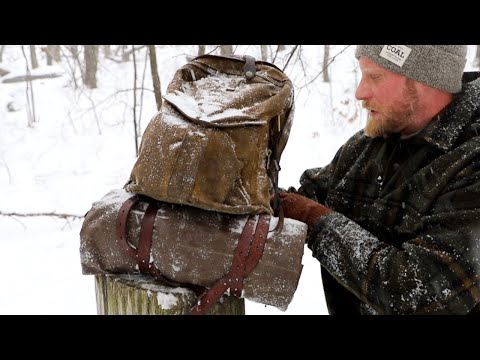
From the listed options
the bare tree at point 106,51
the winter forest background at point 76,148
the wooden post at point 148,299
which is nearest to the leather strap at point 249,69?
the wooden post at point 148,299

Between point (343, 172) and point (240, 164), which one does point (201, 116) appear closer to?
point (240, 164)

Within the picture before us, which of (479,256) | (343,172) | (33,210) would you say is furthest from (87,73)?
(479,256)

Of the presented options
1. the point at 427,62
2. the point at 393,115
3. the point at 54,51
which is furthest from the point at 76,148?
the point at 427,62

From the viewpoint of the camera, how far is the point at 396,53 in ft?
6.38

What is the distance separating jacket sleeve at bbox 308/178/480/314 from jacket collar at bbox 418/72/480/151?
228mm

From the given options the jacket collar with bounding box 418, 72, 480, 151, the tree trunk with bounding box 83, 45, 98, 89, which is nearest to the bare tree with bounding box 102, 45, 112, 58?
the tree trunk with bounding box 83, 45, 98, 89

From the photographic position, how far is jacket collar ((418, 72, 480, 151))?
1891 millimetres

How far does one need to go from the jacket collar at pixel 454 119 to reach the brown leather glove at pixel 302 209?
522 mm

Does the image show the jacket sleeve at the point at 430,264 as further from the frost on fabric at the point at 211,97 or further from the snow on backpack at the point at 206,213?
the frost on fabric at the point at 211,97

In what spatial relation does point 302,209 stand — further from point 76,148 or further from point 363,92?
point 76,148

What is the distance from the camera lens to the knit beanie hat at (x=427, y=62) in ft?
6.34

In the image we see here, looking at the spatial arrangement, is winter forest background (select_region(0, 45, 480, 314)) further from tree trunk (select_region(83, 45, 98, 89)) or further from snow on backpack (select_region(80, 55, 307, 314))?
snow on backpack (select_region(80, 55, 307, 314))

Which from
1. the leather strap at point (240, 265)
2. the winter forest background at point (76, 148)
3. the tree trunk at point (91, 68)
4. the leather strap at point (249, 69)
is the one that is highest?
the leather strap at point (249, 69)
